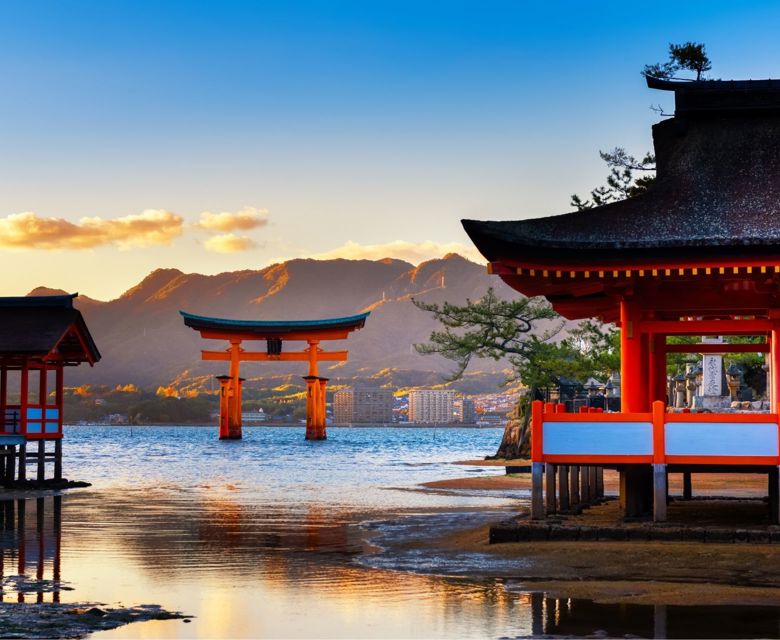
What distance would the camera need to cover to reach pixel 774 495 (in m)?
20.3

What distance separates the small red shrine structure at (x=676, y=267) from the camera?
17797 mm

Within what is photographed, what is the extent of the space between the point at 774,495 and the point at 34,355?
21226 mm

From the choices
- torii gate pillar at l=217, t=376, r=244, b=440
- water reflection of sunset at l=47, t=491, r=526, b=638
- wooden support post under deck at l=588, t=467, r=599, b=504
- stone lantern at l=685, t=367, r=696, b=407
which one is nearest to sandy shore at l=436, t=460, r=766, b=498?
wooden support post under deck at l=588, t=467, r=599, b=504

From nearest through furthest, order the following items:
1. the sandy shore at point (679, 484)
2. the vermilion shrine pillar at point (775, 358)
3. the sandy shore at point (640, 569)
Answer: the sandy shore at point (640, 569)
the vermilion shrine pillar at point (775, 358)
the sandy shore at point (679, 484)

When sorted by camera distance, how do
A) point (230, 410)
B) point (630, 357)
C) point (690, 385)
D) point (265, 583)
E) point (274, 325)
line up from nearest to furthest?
point (265, 583)
point (630, 357)
point (690, 385)
point (274, 325)
point (230, 410)

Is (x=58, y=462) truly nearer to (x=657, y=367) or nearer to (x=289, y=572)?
(x=657, y=367)

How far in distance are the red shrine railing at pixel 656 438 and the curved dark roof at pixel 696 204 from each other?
7.91 ft

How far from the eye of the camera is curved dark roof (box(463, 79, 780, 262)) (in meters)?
17.7

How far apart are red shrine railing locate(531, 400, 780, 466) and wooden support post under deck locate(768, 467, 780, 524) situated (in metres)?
0.67

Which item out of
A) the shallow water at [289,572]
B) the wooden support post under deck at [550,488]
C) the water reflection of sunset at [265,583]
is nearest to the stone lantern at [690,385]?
the shallow water at [289,572]

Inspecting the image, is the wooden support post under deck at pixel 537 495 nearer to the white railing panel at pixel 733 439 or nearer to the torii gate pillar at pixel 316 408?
the white railing panel at pixel 733 439

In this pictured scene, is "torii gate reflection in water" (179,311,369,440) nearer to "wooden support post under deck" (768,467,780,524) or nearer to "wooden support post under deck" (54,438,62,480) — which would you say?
→ "wooden support post under deck" (54,438,62,480)

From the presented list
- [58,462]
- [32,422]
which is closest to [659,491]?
[32,422]

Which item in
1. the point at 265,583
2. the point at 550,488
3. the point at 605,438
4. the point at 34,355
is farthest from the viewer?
the point at 34,355
